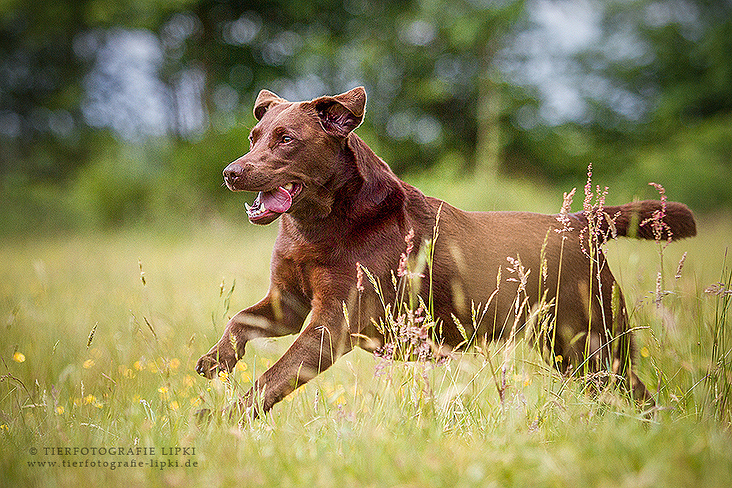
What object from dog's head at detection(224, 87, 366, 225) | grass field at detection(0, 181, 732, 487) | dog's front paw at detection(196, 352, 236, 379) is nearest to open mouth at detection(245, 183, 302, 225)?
dog's head at detection(224, 87, 366, 225)

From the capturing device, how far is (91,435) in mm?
2182

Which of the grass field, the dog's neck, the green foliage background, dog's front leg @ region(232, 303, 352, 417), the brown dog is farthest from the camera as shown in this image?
the green foliage background

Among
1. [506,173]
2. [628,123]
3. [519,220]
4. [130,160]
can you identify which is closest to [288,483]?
[519,220]

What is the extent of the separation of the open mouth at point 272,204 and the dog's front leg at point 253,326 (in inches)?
15.7

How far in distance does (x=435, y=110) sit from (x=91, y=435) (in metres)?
15.4

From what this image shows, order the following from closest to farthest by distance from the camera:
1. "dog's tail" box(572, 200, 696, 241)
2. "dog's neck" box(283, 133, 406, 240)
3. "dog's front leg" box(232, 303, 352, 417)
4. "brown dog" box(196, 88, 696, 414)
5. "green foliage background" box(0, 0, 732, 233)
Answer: "dog's front leg" box(232, 303, 352, 417) → "brown dog" box(196, 88, 696, 414) → "dog's neck" box(283, 133, 406, 240) → "dog's tail" box(572, 200, 696, 241) → "green foliage background" box(0, 0, 732, 233)

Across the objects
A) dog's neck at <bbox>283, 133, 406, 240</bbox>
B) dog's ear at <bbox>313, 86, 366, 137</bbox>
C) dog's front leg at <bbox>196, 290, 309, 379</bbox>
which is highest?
dog's ear at <bbox>313, 86, 366, 137</bbox>

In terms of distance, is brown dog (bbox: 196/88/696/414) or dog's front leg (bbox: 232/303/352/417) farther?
brown dog (bbox: 196/88/696/414)

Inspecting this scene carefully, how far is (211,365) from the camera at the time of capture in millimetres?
2564

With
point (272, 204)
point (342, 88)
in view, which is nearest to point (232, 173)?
point (272, 204)

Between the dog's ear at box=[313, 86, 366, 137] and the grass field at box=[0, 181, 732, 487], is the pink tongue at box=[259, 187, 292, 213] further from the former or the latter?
the grass field at box=[0, 181, 732, 487]

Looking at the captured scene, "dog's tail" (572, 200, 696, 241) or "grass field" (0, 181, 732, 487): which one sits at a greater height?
"dog's tail" (572, 200, 696, 241)

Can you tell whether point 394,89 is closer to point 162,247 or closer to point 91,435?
point 162,247

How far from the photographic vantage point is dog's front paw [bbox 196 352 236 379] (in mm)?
2535
